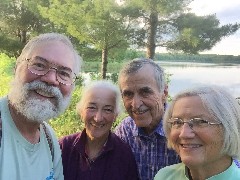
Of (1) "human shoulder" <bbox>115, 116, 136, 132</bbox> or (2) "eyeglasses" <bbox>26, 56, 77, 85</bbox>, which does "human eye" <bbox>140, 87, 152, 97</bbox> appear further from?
(2) "eyeglasses" <bbox>26, 56, 77, 85</bbox>

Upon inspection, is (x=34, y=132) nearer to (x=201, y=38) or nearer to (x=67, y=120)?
(x=67, y=120)

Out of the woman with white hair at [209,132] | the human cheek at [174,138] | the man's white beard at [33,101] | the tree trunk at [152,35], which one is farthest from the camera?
the tree trunk at [152,35]

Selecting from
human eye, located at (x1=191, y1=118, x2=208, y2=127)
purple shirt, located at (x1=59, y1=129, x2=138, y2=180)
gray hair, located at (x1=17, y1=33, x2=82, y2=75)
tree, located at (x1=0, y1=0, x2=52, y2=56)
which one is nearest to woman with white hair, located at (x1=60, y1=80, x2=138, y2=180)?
purple shirt, located at (x1=59, y1=129, x2=138, y2=180)

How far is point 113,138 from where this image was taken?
304 cm

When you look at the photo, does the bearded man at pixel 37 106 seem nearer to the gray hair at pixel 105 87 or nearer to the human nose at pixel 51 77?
the human nose at pixel 51 77

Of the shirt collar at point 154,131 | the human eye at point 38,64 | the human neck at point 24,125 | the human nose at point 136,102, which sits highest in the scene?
the human eye at point 38,64

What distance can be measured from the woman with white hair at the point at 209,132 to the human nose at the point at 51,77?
841mm

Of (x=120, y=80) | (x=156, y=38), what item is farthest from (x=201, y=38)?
(x=120, y=80)

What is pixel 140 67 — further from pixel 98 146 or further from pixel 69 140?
pixel 69 140

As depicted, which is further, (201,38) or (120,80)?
(201,38)

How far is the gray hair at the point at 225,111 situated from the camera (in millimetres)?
2166

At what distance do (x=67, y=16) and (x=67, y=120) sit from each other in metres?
13.0

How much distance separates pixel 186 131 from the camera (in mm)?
2195

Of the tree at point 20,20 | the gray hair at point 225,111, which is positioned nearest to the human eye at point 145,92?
the gray hair at point 225,111
